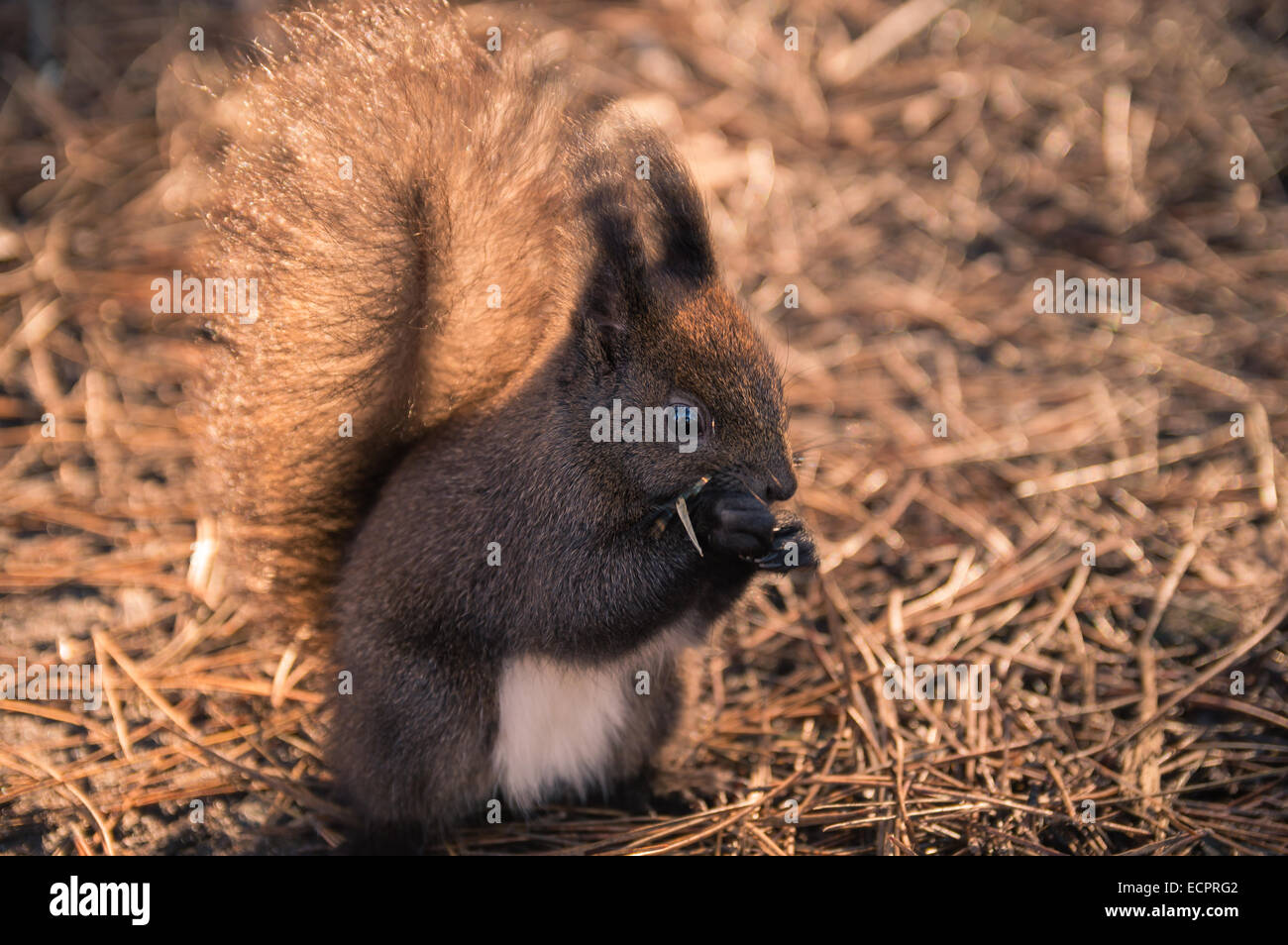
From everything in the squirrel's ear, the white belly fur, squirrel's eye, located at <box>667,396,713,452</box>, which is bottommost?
the white belly fur

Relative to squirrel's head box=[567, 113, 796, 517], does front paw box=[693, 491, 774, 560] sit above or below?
below

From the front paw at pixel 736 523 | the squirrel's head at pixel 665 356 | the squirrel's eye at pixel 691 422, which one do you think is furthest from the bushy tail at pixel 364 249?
the front paw at pixel 736 523

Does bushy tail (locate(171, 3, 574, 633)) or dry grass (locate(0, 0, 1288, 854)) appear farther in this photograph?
dry grass (locate(0, 0, 1288, 854))

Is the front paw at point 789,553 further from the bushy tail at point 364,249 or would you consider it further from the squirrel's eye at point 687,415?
the bushy tail at point 364,249

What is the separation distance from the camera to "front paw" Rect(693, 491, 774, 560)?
2.18 m

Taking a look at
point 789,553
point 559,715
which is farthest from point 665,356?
point 559,715

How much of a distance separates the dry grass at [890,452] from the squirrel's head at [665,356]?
597 millimetres

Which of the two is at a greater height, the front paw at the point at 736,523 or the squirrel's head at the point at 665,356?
the squirrel's head at the point at 665,356

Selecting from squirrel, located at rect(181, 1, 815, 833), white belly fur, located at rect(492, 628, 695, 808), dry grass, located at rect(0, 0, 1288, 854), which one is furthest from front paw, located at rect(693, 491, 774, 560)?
dry grass, located at rect(0, 0, 1288, 854)

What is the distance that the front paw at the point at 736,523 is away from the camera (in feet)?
7.15

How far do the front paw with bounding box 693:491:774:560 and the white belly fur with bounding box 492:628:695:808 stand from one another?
0.30 m

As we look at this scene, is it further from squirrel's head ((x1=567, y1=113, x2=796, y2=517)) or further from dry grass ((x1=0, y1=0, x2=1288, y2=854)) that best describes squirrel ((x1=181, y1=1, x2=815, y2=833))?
dry grass ((x1=0, y1=0, x2=1288, y2=854))

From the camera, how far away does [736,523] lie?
7.16 ft
